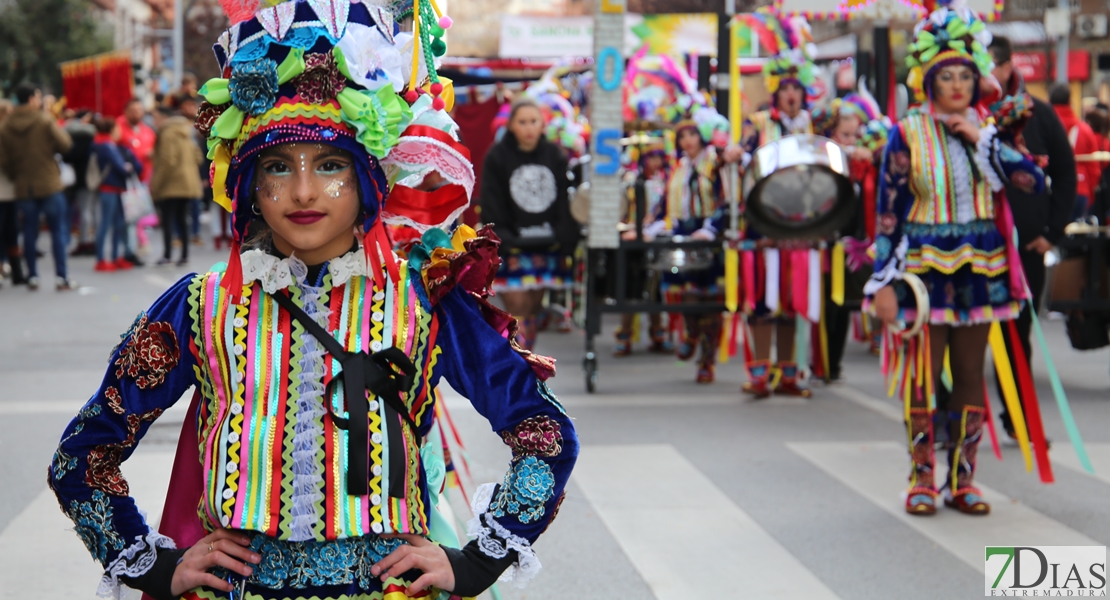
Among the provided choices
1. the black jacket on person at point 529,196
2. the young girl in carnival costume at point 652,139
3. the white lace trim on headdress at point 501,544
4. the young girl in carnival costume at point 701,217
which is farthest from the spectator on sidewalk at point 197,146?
the white lace trim on headdress at point 501,544

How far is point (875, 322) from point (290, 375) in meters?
9.30

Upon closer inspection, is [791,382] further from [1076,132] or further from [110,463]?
[110,463]

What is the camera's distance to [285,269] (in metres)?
2.27

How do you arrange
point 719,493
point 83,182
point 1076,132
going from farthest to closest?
point 83,182, point 1076,132, point 719,493

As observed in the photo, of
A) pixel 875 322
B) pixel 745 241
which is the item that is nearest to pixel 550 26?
pixel 875 322

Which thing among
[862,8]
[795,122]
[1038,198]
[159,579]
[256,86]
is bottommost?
[159,579]

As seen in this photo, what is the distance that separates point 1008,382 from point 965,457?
47 cm

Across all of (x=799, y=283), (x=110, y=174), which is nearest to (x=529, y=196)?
(x=799, y=283)

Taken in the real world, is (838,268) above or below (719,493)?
above

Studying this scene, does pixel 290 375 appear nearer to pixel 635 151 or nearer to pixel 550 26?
pixel 635 151

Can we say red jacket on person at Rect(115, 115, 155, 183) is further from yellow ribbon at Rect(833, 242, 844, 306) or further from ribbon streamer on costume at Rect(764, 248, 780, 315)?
yellow ribbon at Rect(833, 242, 844, 306)

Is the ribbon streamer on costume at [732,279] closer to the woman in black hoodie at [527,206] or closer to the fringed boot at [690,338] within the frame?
the fringed boot at [690,338]

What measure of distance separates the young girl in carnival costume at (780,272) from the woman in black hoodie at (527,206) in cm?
127

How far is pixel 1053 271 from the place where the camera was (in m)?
8.90
